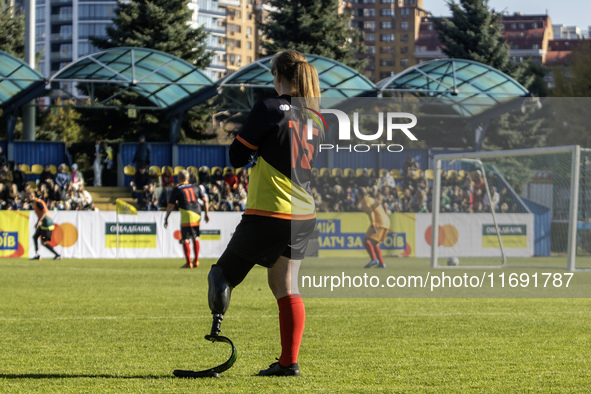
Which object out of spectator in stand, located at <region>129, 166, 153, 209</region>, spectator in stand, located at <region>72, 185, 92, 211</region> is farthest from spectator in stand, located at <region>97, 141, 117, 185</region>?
spectator in stand, located at <region>72, 185, 92, 211</region>

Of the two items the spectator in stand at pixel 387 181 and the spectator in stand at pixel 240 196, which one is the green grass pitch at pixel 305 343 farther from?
the spectator in stand at pixel 240 196

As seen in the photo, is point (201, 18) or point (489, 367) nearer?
point (489, 367)

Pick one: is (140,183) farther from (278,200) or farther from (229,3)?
(229,3)

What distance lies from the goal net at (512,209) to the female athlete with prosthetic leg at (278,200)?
35.3ft

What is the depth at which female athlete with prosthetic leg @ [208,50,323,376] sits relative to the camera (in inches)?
200

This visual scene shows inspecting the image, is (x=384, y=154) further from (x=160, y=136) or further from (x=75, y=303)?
(x=75, y=303)

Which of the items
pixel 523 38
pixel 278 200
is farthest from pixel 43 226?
pixel 523 38

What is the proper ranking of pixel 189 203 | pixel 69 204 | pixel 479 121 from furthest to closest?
pixel 479 121 < pixel 69 204 < pixel 189 203

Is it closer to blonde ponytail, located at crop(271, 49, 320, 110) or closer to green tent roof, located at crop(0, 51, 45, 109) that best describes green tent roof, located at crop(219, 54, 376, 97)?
green tent roof, located at crop(0, 51, 45, 109)

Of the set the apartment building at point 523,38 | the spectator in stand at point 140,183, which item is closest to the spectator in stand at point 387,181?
the spectator in stand at point 140,183

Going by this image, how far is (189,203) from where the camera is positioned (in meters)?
17.5

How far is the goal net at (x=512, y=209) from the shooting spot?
634 inches

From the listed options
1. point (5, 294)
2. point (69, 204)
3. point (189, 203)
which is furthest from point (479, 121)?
point (5, 294)

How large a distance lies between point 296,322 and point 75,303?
5.91 metres
